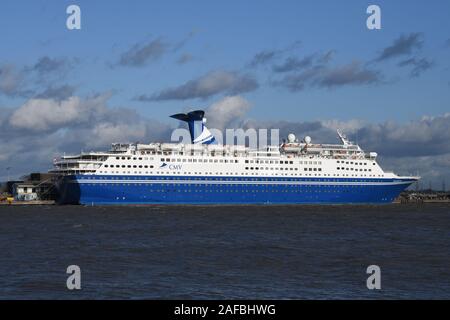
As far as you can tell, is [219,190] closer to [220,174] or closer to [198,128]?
[220,174]

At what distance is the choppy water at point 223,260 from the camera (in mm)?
19578

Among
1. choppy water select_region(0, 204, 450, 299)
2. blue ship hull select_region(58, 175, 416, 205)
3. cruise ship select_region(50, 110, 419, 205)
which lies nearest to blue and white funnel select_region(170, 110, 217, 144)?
cruise ship select_region(50, 110, 419, 205)

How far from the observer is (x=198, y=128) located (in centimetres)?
8369

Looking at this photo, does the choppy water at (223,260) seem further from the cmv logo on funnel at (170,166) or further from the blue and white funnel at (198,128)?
the blue and white funnel at (198,128)

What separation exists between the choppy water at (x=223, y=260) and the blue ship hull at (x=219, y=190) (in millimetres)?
26263

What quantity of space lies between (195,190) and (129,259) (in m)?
47.9

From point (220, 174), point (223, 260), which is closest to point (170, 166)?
point (220, 174)

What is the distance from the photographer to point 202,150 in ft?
257

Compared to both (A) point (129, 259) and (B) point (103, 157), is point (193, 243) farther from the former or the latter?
(B) point (103, 157)

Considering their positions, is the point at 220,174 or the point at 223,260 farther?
the point at 220,174

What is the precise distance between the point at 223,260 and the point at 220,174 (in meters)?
49.9

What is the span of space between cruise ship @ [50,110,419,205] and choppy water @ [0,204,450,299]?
89.1 feet

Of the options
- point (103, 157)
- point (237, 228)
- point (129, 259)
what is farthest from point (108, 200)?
point (129, 259)

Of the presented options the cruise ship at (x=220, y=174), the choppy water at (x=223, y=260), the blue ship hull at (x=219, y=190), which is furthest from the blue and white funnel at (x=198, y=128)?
the choppy water at (x=223, y=260)
